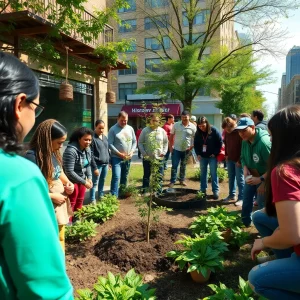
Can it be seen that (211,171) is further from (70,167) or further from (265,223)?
(265,223)

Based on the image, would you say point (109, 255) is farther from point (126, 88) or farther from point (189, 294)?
point (126, 88)

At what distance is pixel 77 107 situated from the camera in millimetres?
11070

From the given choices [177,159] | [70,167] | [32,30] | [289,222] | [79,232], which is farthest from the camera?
[177,159]

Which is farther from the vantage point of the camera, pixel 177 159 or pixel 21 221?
pixel 177 159

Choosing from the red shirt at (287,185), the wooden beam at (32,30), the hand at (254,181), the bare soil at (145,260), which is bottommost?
the bare soil at (145,260)

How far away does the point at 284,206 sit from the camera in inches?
73.8

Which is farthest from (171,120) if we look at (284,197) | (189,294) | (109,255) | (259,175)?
(284,197)

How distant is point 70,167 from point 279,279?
3.43 meters

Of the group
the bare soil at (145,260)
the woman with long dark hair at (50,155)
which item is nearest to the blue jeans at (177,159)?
the bare soil at (145,260)

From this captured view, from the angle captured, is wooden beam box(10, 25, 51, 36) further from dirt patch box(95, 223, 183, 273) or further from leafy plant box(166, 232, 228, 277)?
leafy plant box(166, 232, 228, 277)

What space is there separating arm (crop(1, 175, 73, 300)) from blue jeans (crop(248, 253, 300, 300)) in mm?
1600

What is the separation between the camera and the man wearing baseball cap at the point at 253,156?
13.9ft

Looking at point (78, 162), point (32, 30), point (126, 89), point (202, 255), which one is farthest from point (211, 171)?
point (126, 89)

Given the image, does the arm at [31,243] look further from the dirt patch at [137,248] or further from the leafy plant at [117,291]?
the dirt patch at [137,248]
